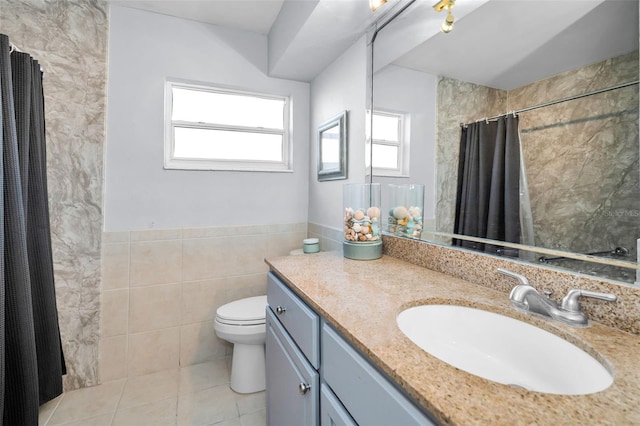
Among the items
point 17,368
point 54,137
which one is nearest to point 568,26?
point 17,368

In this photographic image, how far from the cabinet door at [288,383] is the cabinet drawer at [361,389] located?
0.12m

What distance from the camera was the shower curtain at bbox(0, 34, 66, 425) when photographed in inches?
46.5

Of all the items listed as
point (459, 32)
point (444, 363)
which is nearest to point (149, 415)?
point (444, 363)

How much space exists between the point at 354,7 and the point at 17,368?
7.33 feet

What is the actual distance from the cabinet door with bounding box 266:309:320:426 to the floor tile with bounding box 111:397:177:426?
0.66 m

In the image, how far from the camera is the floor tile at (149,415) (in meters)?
1.60

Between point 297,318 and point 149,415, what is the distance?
1.29 metres

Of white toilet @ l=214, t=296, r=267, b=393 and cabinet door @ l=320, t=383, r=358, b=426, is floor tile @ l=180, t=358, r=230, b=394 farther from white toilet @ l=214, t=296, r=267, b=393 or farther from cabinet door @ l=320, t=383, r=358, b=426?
cabinet door @ l=320, t=383, r=358, b=426

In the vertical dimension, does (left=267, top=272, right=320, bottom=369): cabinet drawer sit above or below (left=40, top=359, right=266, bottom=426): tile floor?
above

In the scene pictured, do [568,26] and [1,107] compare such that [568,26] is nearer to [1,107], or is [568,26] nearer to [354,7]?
[354,7]

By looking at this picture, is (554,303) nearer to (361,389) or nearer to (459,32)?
(361,389)

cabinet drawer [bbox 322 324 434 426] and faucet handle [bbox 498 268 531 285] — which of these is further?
faucet handle [bbox 498 268 531 285]

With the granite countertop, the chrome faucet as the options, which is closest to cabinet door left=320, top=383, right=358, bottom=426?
the granite countertop

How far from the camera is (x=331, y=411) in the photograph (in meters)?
0.81
